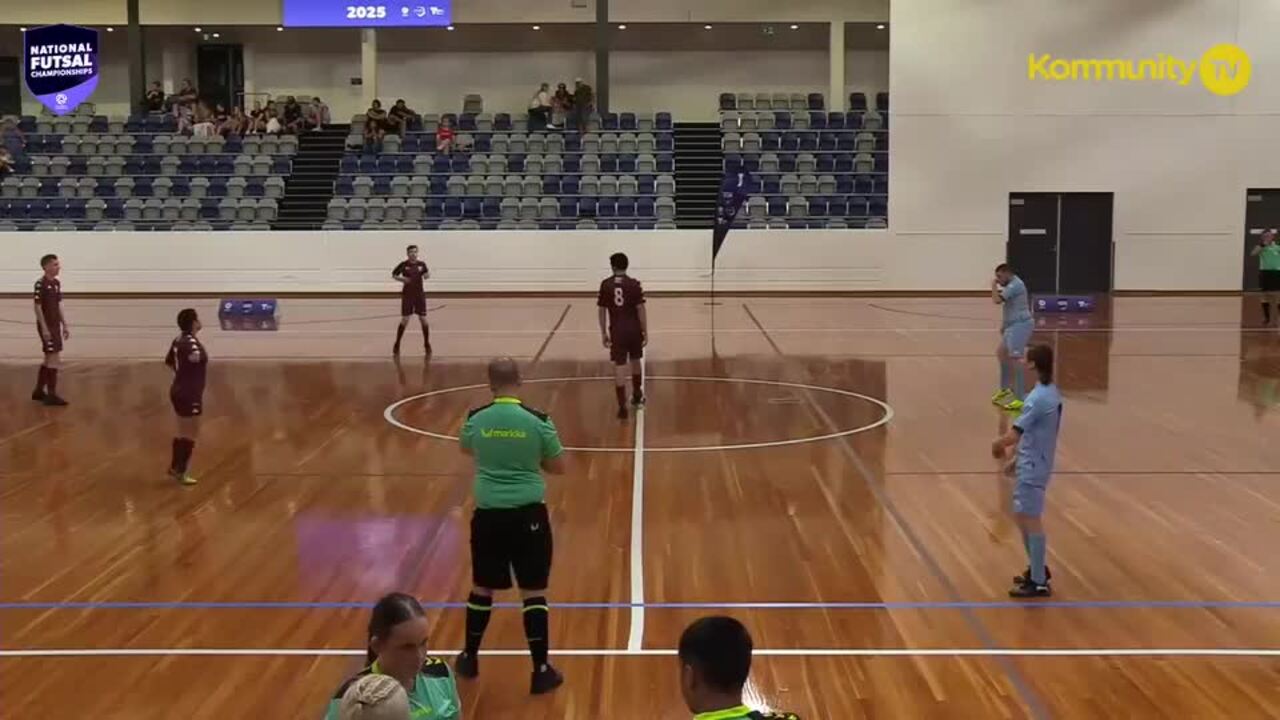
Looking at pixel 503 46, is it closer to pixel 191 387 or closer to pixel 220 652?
pixel 191 387

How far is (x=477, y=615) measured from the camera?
19.6ft

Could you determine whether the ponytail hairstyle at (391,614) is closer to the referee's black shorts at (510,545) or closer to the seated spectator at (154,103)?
the referee's black shorts at (510,545)

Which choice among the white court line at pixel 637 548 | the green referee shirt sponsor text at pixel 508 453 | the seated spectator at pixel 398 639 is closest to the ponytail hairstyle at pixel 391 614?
the seated spectator at pixel 398 639

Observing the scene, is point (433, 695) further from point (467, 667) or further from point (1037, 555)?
point (1037, 555)

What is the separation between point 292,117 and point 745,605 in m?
30.8

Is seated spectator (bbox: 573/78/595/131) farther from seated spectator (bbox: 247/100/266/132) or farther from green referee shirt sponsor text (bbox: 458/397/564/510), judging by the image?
green referee shirt sponsor text (bbox: 458/397/564/510)

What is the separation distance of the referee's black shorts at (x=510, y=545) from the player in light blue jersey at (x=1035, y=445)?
2773 millimetres

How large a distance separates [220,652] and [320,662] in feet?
1.90

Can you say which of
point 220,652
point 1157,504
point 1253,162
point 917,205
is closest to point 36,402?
point 220,652

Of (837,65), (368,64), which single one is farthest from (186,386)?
(837,65)

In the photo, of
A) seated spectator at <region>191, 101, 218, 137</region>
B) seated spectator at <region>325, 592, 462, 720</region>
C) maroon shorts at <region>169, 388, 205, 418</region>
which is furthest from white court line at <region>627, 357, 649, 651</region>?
seated spectator at <region>191, 101, 218, 137</region>

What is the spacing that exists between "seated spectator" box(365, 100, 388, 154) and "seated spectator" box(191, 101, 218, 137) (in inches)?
173

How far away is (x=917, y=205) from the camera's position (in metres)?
31.0

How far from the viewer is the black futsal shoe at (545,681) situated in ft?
19.2
